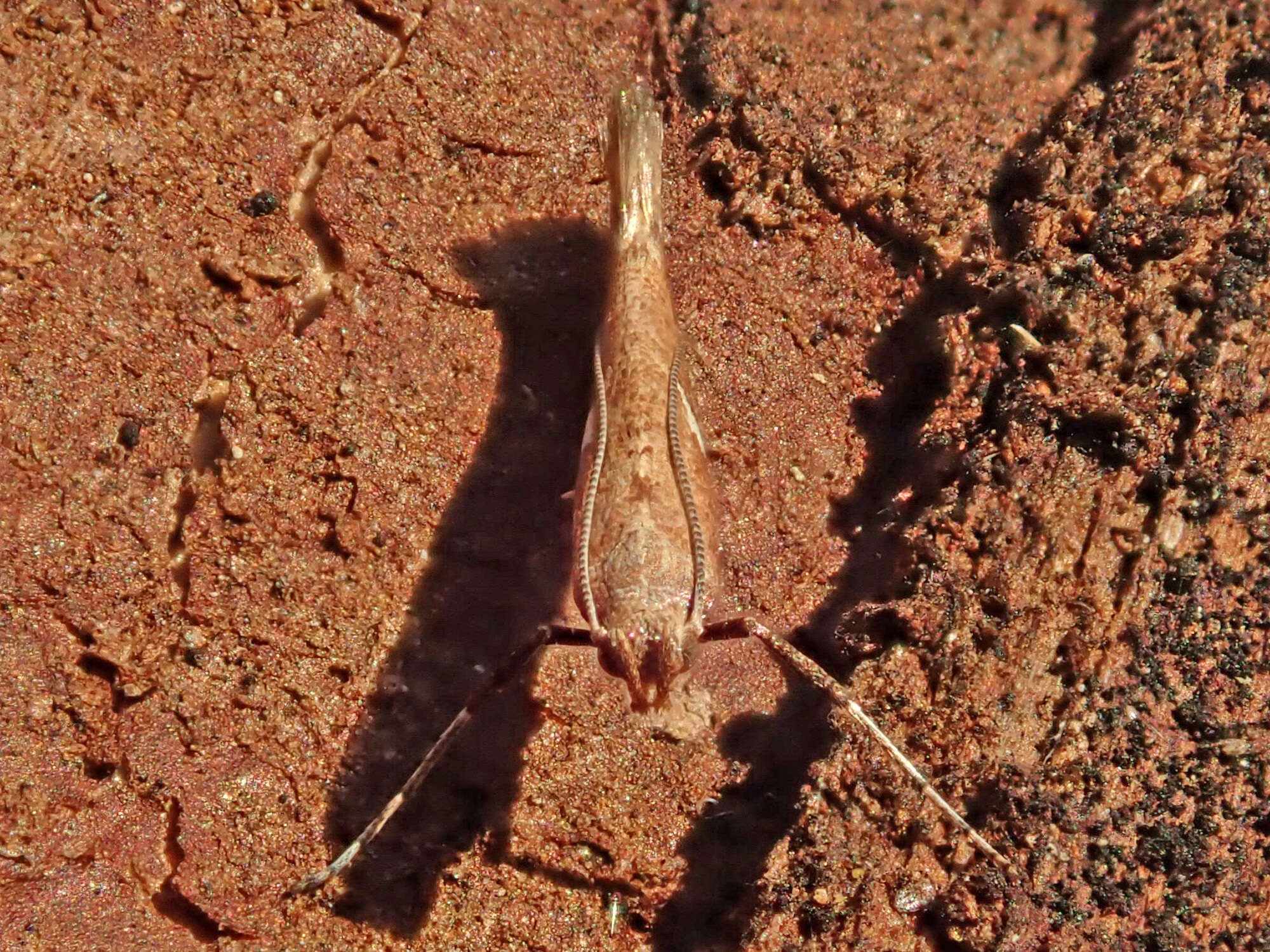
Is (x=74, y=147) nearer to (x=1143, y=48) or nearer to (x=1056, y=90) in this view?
(x=1056, y=90)

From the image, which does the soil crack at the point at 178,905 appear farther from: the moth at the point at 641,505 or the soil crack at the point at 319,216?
the soil crack at the point at 319,216

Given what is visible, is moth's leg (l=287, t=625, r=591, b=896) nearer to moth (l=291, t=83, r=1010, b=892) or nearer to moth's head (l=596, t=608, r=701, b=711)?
moth (l=291, t=83, r=1010, b=892)

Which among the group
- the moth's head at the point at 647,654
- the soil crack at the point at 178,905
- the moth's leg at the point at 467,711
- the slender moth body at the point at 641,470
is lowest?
the soil crack at the point at 178,905

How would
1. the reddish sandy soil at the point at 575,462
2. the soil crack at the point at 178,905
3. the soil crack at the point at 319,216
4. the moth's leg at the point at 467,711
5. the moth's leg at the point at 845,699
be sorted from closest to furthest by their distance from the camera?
the moth's leg at the point at 845,699 → the reddish sandy soil at the point at 575,462 → the moth's leg at the point at 467,711 → the soil crack at the point at 178,905 → the soil crack at the point at 319,216

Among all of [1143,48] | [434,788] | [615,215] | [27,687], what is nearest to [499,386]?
[615,215]

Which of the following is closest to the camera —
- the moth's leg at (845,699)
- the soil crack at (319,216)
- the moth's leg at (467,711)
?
the moth's leg at (845,699)

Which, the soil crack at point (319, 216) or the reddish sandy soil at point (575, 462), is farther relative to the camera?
the soil crack at point (319, 216)

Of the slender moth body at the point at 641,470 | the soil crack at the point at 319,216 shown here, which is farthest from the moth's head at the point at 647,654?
the soil crack at the point at 319,216

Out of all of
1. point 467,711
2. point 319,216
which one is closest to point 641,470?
point 467,711
